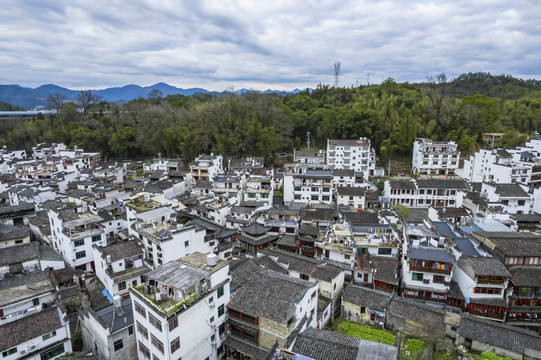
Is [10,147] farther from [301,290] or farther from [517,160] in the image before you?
[517,160]

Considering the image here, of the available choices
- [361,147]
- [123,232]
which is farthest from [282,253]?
[361,147]

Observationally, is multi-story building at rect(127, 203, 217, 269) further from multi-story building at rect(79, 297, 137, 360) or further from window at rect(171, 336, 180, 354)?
window at rect(171, 336, 180, 354)

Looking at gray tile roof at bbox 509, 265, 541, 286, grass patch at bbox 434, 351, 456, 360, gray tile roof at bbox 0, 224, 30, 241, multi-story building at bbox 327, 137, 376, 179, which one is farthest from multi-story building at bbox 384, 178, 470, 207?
gray tile roof at bbox 0, 224, 30, 241

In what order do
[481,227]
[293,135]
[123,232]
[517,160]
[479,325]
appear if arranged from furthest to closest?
[293,135] < [517,160] < [123,232] < [481,227] < [479,325]

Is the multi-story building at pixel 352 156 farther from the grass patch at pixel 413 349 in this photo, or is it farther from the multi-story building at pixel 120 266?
the multi-story building at pixel 120 266

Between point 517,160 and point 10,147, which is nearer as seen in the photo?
point 517,160

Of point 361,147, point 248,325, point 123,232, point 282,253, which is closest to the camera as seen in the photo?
point 248,325
